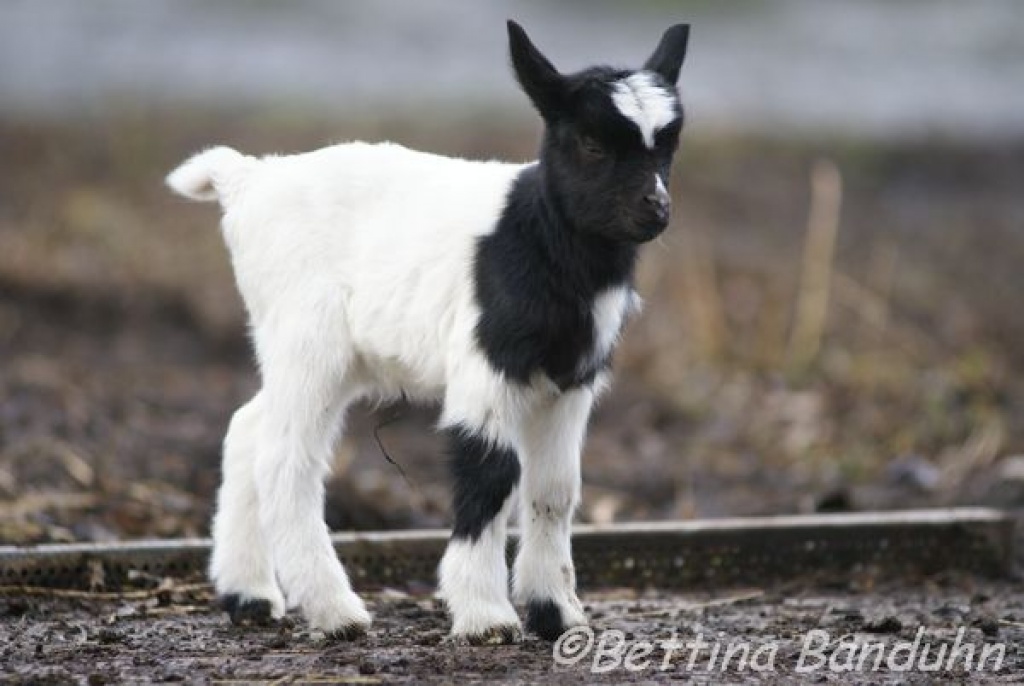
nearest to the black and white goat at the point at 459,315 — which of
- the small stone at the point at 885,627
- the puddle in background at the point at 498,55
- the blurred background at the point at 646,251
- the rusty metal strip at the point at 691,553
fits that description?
the blurred background at the point at 646,251

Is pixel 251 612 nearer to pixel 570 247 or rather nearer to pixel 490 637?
pixel 490 637

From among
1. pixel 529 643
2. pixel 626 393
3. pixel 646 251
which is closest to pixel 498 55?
pixel 646 251

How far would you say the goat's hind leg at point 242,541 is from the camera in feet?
24.1

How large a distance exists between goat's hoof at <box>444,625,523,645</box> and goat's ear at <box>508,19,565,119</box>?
192 centimetres

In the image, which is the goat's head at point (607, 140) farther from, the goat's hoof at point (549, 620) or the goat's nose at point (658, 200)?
the goat's hoof at point (549, 620)

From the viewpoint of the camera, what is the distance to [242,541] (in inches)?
292

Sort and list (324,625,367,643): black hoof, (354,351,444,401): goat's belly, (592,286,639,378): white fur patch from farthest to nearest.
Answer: (354,351,444,401): goat's belly, (324,625,367,643): black hoof, (592,286,639,378): white fur patch

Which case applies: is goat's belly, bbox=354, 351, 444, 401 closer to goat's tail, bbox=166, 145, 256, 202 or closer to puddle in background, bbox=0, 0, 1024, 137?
goat's tail, bbox=166, 145, 256, 202

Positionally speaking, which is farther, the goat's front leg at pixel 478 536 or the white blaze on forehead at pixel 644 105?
the goat's front leg at pixel 478 536

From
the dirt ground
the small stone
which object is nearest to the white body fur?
the dirt ground

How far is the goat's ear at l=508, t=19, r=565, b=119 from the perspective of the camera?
21.3 ft

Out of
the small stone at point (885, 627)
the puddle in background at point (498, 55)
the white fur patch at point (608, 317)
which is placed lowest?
the small stone at point (885, 627)

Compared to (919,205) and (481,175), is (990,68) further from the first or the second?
(481,175)

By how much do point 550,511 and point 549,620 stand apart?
1.38 ft
